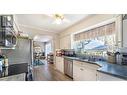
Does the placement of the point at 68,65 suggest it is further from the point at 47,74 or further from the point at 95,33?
the point at 95,33

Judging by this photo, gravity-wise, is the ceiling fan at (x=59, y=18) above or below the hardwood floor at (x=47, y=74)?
above

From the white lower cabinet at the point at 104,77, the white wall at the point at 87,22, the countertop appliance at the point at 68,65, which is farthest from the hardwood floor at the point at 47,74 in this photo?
the white wall at the point at 87,22

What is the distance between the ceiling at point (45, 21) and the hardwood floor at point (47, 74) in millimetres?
483

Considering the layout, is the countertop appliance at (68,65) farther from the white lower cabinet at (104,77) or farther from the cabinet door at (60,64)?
the white lower cabinet at (104,77)

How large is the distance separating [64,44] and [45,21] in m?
0.40

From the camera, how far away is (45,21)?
4.80 ft

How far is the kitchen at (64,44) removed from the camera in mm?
1419

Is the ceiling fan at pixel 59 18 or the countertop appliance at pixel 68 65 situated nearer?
the ceiling fan at pixel 59 18

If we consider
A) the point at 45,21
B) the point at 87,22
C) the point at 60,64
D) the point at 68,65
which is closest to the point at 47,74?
the point at 60,64

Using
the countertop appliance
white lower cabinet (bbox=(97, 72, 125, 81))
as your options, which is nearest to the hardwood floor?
the countertop appliance

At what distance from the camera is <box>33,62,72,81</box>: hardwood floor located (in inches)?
56.8
